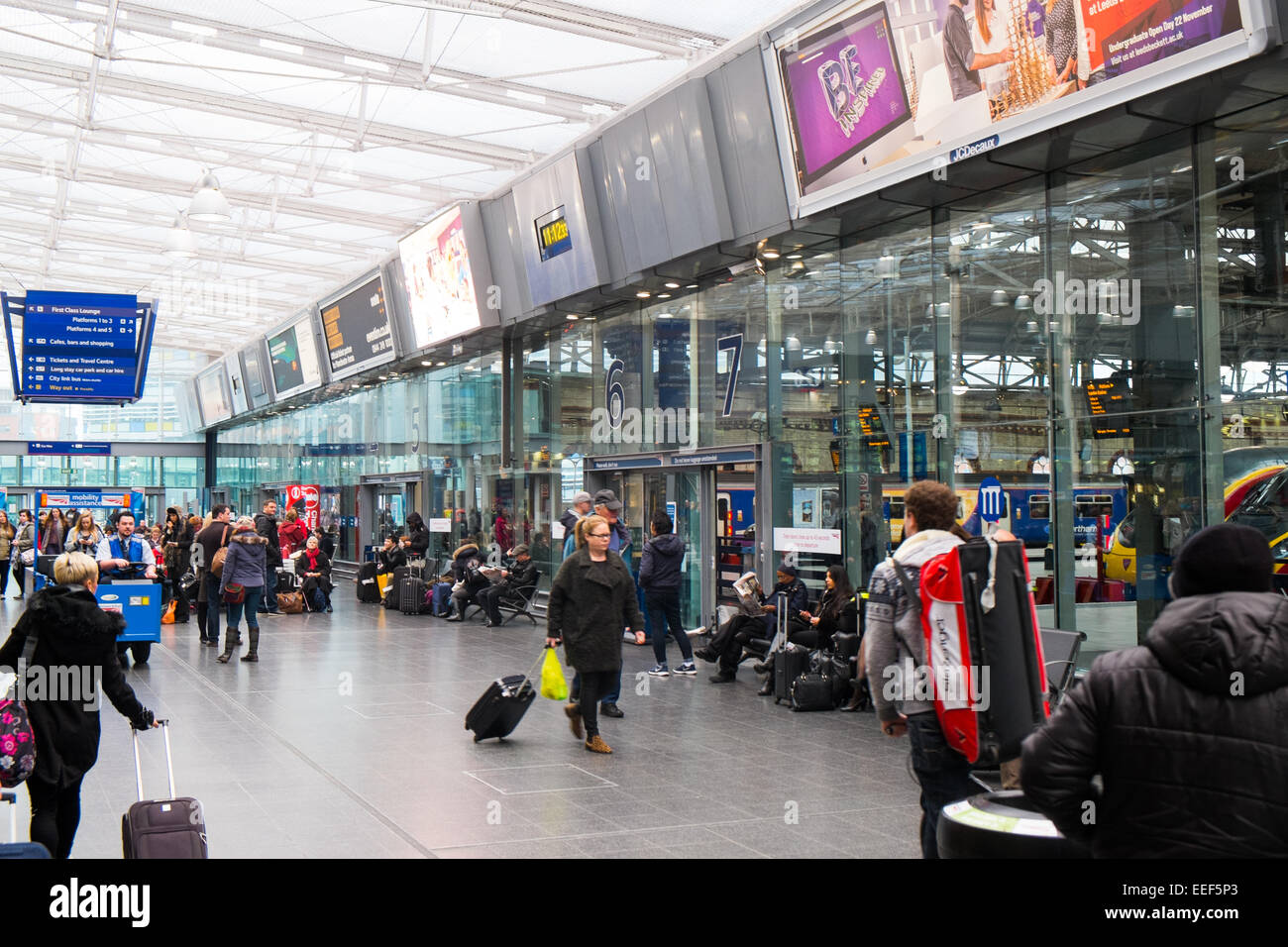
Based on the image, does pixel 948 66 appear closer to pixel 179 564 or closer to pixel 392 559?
pixel 392 559

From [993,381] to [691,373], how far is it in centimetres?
551

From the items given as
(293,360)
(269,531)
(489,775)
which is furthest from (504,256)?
(293,360)

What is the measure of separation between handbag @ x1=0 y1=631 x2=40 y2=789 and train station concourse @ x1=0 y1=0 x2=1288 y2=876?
38 cm

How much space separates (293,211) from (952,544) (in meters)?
20.0

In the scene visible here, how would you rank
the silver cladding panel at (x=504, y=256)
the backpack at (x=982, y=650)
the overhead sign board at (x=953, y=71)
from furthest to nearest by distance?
the silver cladding panel at (x=504, y=256) → the overhead sign board at (x=953, y=71) → the backpack at (x=982, y=650)

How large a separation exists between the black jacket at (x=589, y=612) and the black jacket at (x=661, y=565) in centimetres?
294

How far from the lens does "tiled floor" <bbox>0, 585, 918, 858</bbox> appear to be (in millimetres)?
6188

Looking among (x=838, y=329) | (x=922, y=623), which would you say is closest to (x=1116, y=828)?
(x=922, y=623)

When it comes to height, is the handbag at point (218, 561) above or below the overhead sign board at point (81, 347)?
below

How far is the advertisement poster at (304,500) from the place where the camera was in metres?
27.2

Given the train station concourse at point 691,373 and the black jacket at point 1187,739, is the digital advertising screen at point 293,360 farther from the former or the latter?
the black jacket at point 1187,739

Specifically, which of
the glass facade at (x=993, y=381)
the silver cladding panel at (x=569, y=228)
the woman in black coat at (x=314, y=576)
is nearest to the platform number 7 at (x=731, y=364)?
the glass facade at (x=993, y=381)

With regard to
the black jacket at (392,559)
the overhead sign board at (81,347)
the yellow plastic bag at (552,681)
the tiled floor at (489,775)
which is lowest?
the tiled floor at (489,775)

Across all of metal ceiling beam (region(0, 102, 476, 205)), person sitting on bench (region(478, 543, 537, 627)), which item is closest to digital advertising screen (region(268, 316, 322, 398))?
metal ceiling beam (region(0, 102, 476, 205))
